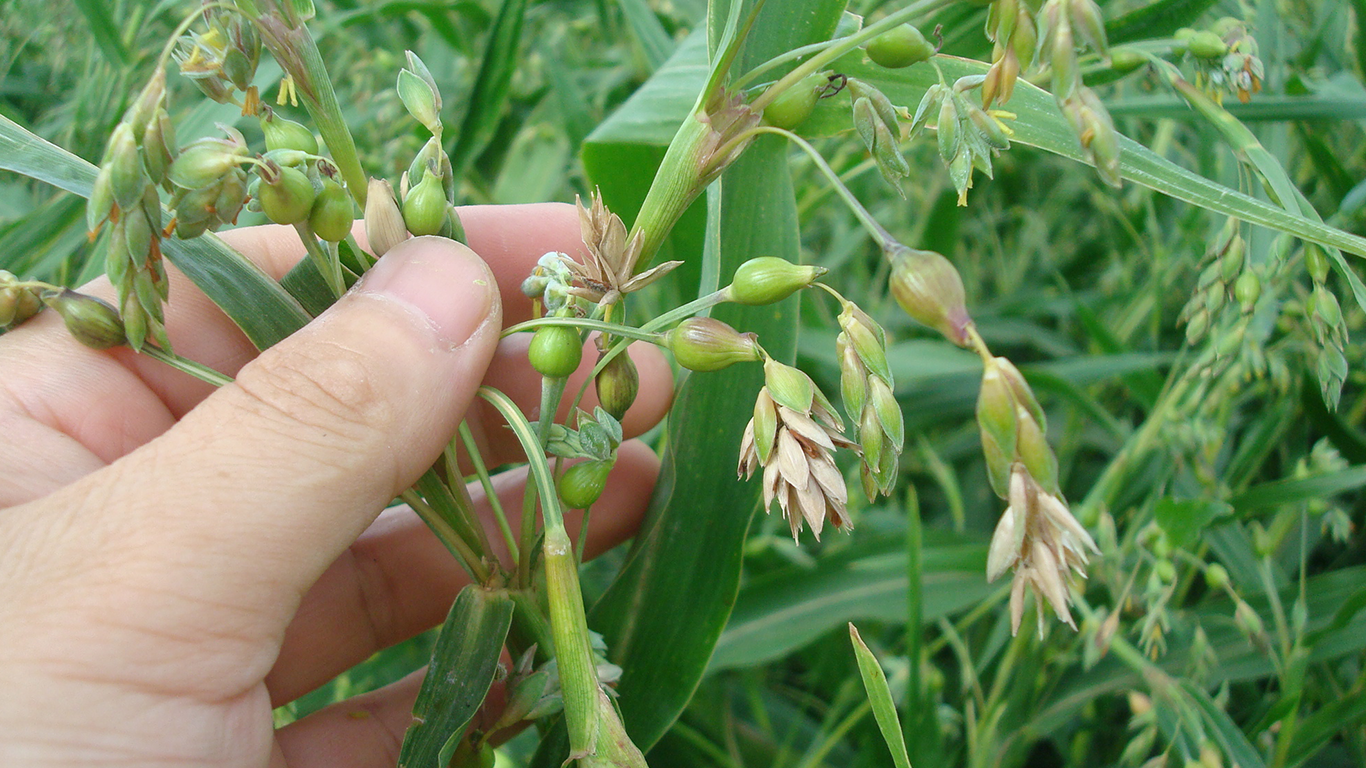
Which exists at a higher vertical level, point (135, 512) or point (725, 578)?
point (135, 512)

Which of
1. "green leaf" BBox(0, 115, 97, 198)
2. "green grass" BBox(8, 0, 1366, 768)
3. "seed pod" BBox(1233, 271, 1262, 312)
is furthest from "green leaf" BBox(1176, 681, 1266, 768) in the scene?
"green leaf" BBox(0, 115, 97, 198)

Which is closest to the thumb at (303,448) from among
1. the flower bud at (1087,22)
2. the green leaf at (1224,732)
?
the flower bud at (1087,22)

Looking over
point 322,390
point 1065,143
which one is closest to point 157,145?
point 322,390

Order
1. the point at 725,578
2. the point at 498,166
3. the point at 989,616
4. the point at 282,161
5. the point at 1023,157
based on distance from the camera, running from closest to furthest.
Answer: the point at 282,161
the point at 725,578
the point at 989,616
the point at 498,166
the point at 1023,157

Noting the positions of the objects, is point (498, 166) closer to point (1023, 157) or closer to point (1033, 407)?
point (1023, 157)

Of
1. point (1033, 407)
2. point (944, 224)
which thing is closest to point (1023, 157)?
point (944, 224)

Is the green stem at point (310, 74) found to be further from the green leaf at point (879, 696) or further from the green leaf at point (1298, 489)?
the green leaf at point (1298, 489)

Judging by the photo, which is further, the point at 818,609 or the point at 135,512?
the point at 818,609
